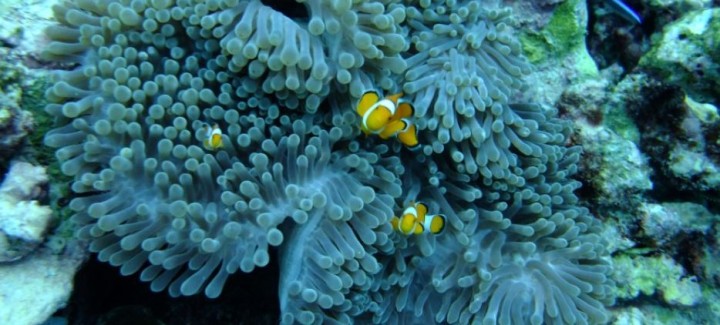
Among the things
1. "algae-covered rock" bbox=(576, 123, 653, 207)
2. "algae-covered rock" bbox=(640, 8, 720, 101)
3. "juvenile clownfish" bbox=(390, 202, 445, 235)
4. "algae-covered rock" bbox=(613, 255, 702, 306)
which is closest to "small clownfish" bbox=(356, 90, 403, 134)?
"juvenile clownfish" bbox=(390, 202, 445, 235)

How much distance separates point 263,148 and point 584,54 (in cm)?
235

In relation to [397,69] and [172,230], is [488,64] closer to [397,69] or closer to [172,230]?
[397,69]

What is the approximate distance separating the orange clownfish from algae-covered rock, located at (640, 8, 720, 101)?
209cm

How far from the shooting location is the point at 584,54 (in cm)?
349

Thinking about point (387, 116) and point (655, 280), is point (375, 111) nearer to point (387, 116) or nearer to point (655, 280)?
point (387, 116)

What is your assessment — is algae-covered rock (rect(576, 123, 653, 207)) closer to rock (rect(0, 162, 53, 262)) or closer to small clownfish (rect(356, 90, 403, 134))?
small clownfish (rect(356, 90, 403, 134))

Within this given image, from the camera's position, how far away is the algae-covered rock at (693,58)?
341 cm

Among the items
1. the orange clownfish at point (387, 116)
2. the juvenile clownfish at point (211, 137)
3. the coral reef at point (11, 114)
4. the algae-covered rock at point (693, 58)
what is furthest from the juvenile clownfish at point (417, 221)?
the algae-covered rock at point (693, 58)

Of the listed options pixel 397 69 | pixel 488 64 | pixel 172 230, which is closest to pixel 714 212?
pixel 488 64

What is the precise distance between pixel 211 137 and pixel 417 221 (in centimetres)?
97

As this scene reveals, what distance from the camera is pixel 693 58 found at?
3441mm

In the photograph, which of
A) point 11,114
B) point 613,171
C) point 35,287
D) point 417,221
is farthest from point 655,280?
point 11,114

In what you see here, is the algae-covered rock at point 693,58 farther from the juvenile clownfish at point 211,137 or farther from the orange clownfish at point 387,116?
the juvenile clownfish at point 211,137

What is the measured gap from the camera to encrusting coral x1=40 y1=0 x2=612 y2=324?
2.14m
